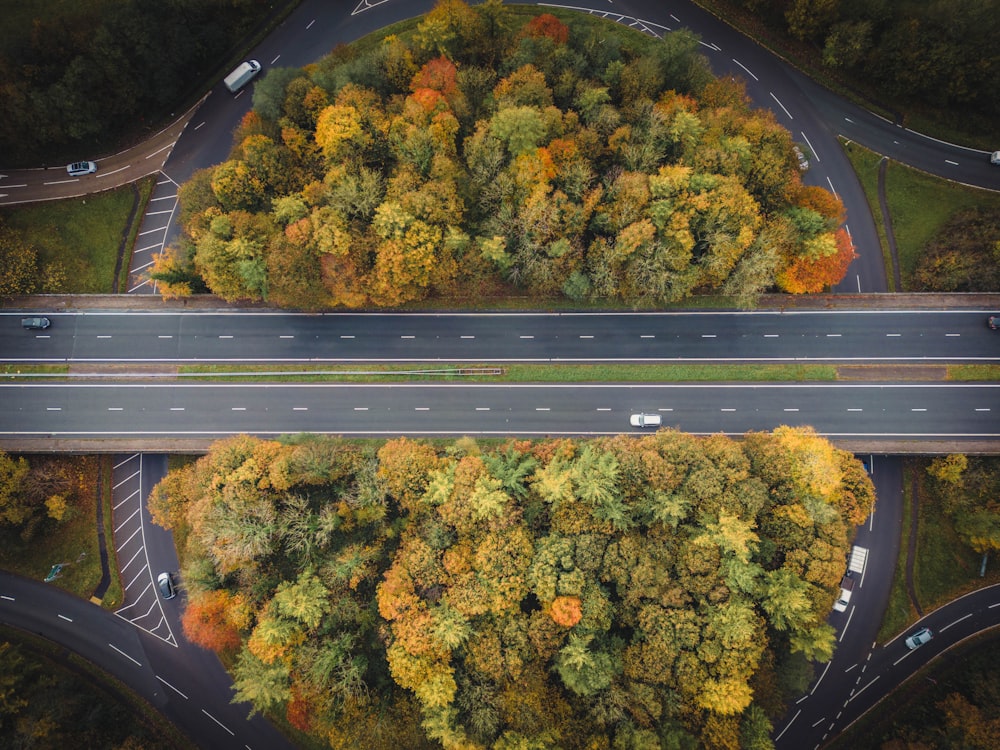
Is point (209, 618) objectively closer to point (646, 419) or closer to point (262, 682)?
point (262, 682)

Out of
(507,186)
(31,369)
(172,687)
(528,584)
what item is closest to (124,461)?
(31,369)

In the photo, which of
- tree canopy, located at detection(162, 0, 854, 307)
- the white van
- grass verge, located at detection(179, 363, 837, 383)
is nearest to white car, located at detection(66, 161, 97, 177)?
tree canopy, located at detection(162, 0, 854, 307)

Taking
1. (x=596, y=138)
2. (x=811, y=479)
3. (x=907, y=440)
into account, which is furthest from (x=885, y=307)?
(x=596, y=138)

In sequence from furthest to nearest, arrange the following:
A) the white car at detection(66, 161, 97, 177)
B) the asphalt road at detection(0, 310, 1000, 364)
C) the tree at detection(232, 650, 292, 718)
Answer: the white car at detection(66, 161, 97, 177)
the asphalt road at detection(0, 310, 1000, 364)
the tree at detection(232, 650, 292, 718)

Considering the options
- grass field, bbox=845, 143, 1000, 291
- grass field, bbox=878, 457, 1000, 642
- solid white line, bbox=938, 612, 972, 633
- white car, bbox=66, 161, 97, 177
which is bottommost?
solid white line, bbox=938, 612, 972, 633

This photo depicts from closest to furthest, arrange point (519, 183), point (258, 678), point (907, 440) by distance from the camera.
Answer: point (258, 678)
point (519, 183)
point (907, 440)

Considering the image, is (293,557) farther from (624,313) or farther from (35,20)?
(35,20)

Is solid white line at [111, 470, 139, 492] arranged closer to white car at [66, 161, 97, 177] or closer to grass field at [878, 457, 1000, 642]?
white car at [66, 161, 97, 177]
